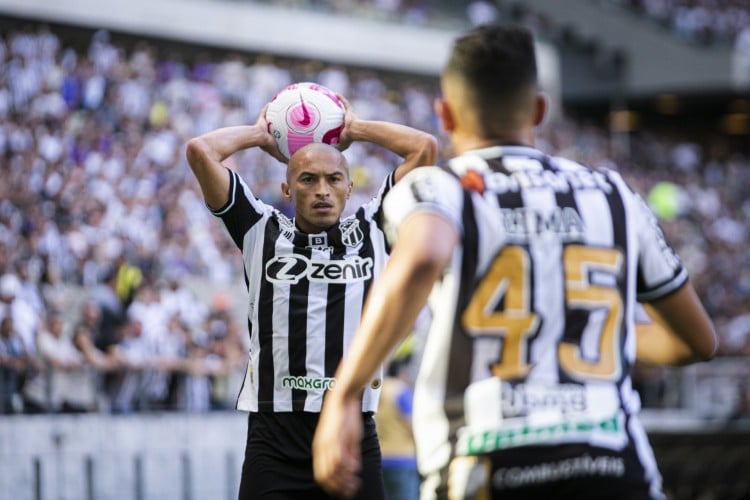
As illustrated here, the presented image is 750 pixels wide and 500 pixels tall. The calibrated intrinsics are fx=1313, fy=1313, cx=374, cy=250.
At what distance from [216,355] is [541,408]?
44.2 feet

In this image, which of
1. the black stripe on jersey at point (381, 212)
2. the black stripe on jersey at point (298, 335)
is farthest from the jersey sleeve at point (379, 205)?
the black stripe on jersey at point (298, 335)

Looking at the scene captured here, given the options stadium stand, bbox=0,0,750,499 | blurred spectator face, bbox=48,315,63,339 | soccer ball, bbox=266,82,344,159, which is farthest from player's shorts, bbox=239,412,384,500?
blurred spectator face, bbox=48,315,63,339

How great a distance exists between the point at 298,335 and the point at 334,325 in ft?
0.57

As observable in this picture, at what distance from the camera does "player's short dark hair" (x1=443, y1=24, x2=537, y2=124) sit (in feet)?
12.6

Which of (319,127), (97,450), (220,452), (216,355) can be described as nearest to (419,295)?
(319,127)

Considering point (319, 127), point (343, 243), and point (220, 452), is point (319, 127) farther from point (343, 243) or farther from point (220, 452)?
point (220, 452)

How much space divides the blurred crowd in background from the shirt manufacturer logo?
26.8 feet

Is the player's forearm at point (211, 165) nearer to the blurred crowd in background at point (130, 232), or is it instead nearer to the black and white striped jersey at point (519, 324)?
the black and white striped jersey at point (519, 324)

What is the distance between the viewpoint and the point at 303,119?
6.52m

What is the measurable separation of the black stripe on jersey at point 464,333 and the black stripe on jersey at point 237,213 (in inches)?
104

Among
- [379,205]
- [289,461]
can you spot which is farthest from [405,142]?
[289,461]

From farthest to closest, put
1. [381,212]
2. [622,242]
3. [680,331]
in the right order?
1. [381,212]
2. [680,331]
3. [622,242]

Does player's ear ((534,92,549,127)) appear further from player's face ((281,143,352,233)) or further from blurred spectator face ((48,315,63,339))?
blurred spectator face ((48,315,63,339))

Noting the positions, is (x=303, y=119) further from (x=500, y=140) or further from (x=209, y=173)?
(x=500, y=140)
